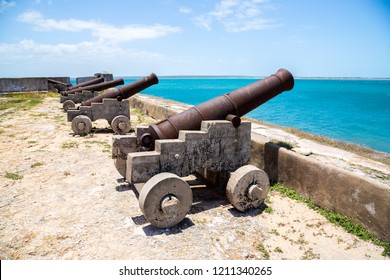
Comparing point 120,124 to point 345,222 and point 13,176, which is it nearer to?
point 13,176

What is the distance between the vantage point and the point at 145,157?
436 centimetres

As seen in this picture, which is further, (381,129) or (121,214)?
(381,129)

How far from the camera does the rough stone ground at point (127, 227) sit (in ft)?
12.0

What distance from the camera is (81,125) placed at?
10125 mm

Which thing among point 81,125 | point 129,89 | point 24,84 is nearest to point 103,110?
point 81,125

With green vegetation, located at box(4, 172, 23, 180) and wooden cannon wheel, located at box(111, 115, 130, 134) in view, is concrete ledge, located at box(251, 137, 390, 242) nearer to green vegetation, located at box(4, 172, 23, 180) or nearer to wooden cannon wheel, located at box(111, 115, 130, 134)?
green vegetation, located at box(4, 172, 23, 180)

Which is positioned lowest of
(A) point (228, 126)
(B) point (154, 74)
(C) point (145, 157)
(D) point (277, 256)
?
(D) point (277, 256)

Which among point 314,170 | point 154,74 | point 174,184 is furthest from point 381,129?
point 174,184

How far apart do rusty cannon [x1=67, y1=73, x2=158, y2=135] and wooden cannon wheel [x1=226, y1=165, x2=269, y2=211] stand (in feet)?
20.7

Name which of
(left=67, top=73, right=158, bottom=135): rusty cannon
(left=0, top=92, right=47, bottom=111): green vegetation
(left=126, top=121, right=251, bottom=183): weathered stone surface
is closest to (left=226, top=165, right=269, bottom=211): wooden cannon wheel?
(left=126, top=121, right=251, bottom=183): weathered stone surface

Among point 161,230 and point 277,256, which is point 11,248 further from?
point 277,256

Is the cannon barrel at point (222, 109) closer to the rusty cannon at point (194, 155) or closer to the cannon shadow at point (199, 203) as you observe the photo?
the rusty cannon at point (194, 155)

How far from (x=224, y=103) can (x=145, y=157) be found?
5.92ft

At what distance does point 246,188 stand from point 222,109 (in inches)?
56.8
